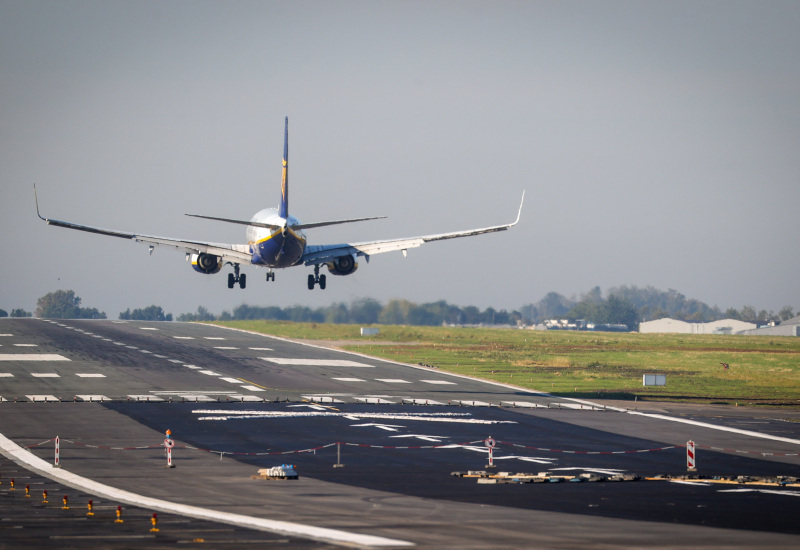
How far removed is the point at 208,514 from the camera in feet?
114

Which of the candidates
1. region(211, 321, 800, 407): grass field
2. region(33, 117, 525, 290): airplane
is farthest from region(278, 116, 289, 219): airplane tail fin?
region(211, 321, 800, 407): grass field

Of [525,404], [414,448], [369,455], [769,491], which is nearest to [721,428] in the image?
[525,404]

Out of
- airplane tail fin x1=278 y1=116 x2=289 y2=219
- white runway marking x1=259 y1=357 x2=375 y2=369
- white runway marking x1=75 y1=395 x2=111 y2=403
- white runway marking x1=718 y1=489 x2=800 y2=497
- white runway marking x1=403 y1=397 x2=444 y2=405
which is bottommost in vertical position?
white runway marking x1=718 y1=489 x2=800 y2=497

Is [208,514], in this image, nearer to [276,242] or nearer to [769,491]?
[769,491]

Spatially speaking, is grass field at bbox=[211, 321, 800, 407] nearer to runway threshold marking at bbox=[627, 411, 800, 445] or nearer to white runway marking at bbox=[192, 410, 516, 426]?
runway threshold marking at bbox=[627, 411, 800, 445]

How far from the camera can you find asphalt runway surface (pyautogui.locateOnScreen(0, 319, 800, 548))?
1270 inches

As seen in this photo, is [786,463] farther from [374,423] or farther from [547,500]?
[374,423]

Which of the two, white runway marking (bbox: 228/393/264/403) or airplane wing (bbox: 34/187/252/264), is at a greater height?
airplane wing (bbox: 34/187/252/264)

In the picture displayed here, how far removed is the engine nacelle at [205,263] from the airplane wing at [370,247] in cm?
764

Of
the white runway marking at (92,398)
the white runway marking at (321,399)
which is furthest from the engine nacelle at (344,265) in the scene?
the white runway marking at (92,398)

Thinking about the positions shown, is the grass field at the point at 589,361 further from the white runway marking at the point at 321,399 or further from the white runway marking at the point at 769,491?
the white runway marking at the point at 769,491

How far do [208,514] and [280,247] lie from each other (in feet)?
166

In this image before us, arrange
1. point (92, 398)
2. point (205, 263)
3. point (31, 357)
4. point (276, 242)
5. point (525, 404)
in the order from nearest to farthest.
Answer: point (92, 398) → point (525, 404) → point (276, 242) → point (205, 263) → point (31, 357)

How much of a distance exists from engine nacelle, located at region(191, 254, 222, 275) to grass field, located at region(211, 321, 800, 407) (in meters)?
29.5
